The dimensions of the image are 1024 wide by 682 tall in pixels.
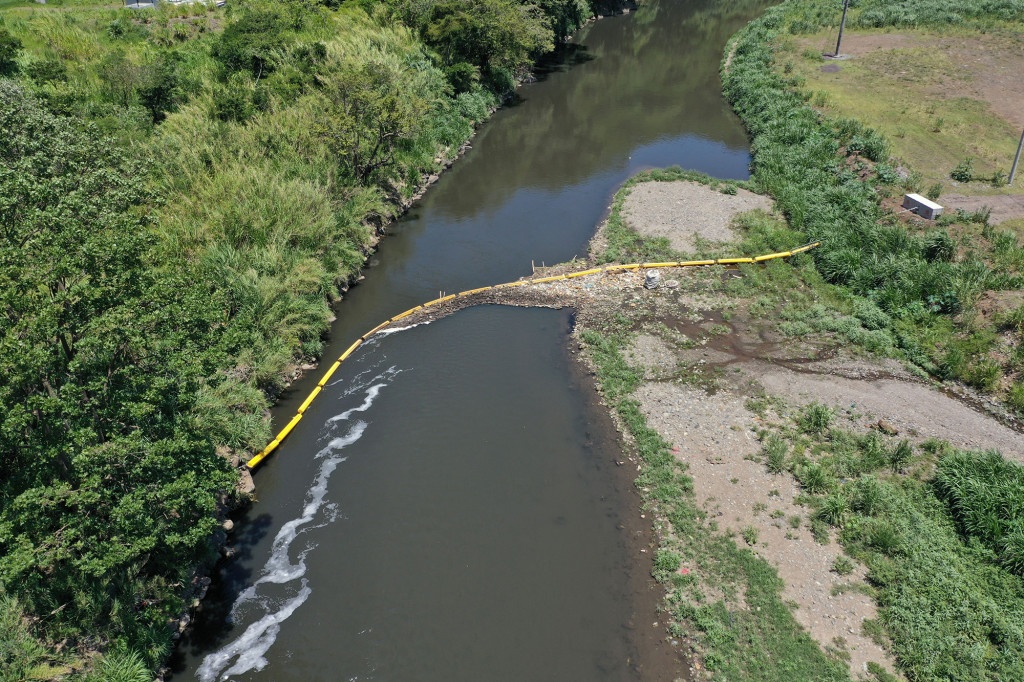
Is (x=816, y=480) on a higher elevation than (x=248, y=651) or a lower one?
higher

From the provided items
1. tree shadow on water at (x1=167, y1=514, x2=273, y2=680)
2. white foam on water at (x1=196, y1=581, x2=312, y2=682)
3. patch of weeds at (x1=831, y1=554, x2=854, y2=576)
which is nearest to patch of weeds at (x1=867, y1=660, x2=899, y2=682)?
patch of weeds at (x1=831, y1=554, x2=854, y2=576)

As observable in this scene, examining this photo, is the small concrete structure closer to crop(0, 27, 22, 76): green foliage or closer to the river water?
the river water

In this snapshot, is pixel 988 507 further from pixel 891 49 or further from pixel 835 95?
pixel 891 49

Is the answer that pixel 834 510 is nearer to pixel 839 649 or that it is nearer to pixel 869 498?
pixel 869 498

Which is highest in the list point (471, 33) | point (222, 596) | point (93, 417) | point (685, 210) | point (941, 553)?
point (471, 33)

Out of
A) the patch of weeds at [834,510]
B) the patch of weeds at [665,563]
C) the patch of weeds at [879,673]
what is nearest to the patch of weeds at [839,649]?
the patch of weeds at [879,673]

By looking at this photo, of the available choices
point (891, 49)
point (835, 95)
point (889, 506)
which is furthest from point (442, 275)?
point (891, 49)

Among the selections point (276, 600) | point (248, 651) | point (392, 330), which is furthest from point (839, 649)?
point (392, 330)
